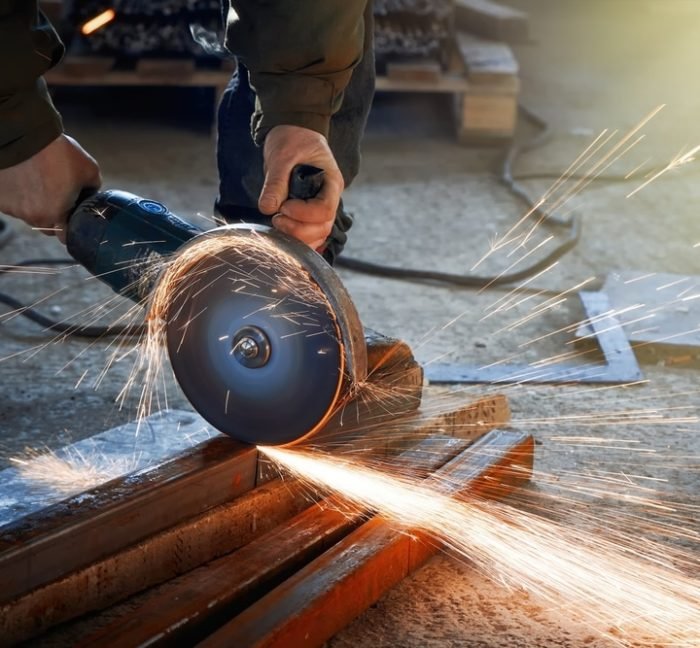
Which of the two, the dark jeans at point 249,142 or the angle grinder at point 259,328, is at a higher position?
the dark jeans at point 249,142

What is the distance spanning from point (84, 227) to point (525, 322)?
5.71ft

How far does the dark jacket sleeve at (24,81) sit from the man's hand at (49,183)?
35 mm

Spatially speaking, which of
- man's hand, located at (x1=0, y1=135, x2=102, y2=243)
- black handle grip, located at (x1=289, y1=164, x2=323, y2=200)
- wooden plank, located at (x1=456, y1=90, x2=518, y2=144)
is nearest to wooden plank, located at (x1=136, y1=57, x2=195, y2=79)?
wooden plank, located at (x1=456, y1=90, x2=518, y2=144)

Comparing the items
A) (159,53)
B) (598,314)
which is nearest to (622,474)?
(598,314)

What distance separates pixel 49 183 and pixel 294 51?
1.88ft

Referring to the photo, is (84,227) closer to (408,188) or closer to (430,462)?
(430,462)

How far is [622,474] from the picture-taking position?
2.54m

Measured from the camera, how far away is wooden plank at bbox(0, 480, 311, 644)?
173 cm

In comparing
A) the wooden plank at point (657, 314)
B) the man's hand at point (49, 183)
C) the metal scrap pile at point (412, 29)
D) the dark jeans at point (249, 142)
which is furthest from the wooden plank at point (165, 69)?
the man's hand at point (49, 183)

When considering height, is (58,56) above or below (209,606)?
above

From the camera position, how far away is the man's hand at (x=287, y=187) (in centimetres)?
199

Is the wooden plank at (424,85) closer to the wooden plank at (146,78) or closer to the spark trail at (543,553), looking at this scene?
the wooden plank at (146,78)

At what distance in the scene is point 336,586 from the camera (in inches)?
70.2

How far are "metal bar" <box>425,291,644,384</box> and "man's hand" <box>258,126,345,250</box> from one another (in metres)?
1.14
